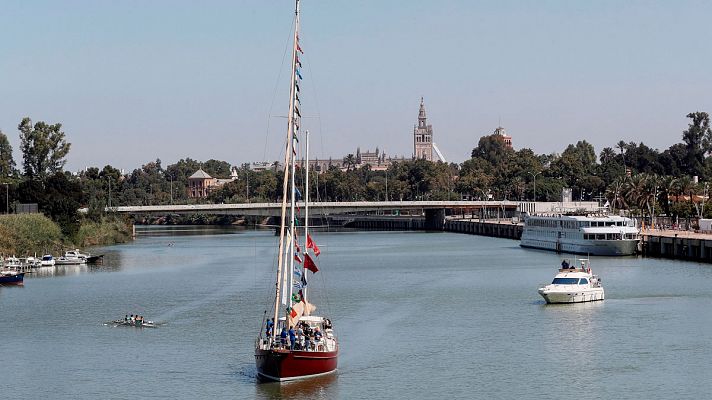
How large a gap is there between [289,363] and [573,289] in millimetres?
36267

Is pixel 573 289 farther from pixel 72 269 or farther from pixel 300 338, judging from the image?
pixel 72 269

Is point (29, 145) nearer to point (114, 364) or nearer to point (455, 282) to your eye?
point (455, 282)

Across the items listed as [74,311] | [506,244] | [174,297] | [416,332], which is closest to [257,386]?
[416,332]

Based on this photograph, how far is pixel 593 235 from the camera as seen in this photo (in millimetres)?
136625

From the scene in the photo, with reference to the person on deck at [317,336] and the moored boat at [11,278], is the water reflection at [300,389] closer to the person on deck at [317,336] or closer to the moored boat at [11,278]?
the person on deck at [317,336]

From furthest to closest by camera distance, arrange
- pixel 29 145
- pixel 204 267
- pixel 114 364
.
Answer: pixel 29 145
pixel 204 267
pixel 114 364

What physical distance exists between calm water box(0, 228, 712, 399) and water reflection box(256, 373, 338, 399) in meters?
0.11

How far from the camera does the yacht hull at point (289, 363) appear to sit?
54219 mm

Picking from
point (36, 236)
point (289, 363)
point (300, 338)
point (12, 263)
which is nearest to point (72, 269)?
point (12, 263)

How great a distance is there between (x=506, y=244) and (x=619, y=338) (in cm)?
10734

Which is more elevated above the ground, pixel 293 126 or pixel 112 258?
pixel 293 126

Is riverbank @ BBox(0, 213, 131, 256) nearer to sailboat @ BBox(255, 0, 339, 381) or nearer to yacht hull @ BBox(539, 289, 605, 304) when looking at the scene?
yacht hull @ BBox(539, 289, 605, 304)

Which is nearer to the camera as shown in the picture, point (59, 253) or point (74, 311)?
point (74, 311)

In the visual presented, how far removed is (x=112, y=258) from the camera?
14162 centimetres
